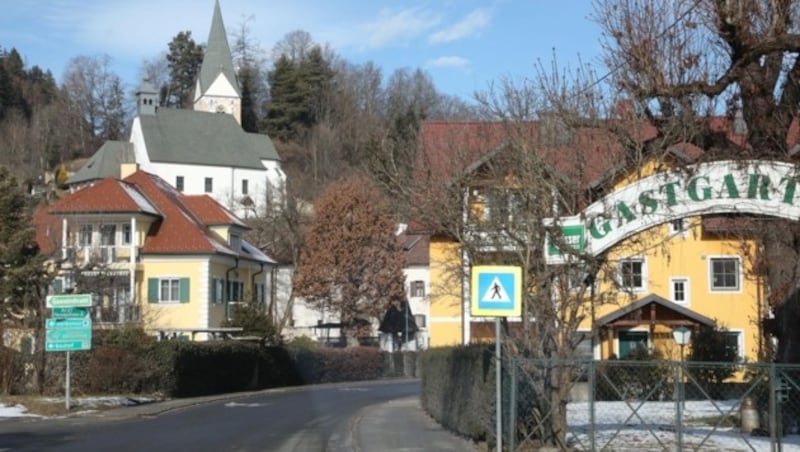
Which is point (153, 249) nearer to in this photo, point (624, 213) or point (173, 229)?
point (173, 229)

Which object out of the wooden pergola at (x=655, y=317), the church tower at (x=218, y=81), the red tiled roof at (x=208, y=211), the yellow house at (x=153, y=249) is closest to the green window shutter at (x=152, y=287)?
the yellow house at (x=153, y=249)

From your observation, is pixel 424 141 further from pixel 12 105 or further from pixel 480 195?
pixel 12 105

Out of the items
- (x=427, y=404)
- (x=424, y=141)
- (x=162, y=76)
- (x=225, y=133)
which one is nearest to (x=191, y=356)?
(x=427, y=404)

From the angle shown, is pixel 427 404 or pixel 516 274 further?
pixel 427 404

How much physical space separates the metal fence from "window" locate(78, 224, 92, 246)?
34438 mm

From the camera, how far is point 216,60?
431 feet

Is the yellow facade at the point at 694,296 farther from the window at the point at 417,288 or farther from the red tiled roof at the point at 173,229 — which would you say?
the window at the point at 417,288

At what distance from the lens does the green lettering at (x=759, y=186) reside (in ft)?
49.4

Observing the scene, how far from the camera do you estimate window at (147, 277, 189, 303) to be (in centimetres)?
5862

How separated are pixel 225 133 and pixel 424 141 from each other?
9711cm

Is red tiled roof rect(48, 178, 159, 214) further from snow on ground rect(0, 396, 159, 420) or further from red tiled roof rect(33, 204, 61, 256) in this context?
snow on ground rect(0, 396, 159, 420)

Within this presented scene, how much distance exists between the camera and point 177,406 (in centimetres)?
3644

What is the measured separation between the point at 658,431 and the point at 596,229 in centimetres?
672

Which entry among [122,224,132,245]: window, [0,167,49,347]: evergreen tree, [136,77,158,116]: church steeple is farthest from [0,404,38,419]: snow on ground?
[136,77,158,116]: church steeple
